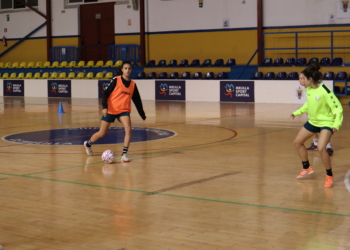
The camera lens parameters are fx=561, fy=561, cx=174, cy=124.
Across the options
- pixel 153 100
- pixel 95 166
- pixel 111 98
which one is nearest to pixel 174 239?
pixel 95 166

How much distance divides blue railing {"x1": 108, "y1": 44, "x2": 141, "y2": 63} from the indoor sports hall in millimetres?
60

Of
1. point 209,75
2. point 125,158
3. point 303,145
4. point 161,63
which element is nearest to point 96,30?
point 161,63

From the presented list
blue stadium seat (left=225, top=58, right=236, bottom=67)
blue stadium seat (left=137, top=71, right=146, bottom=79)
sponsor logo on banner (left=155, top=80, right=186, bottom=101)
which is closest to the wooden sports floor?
sponsor logo on banner (left=155, top=80, right=186, bottom=101)

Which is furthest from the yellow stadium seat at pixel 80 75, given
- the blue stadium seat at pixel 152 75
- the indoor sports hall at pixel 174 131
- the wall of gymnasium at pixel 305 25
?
the wall of gymnasium at pixel 305 25

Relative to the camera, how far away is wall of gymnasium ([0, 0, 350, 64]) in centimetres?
2727

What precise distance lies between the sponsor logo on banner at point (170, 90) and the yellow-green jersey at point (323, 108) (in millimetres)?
20277

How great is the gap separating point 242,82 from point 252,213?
20.4 meters

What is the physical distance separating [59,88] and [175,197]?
26453 mm

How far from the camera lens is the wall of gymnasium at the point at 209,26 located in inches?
1073

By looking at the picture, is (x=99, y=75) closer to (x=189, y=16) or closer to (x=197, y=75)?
(x=189, y=16)

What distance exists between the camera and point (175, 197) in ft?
23.3

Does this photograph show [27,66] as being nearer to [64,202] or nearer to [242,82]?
[242,82]

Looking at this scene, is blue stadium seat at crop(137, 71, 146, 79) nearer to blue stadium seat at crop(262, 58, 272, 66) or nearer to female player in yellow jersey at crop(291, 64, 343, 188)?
blue stadium seat at crop(262, 58, 272, 66)

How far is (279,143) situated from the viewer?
1209 centimetres
